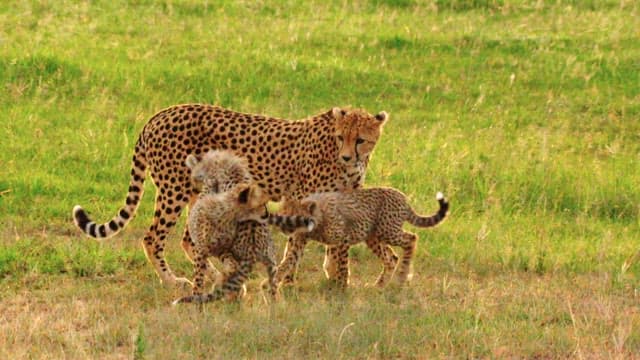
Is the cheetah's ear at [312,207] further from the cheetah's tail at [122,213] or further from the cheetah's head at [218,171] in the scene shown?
the cheetah's tail at [122,213]

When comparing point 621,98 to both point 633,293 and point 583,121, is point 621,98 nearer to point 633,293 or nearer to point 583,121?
point 583,121

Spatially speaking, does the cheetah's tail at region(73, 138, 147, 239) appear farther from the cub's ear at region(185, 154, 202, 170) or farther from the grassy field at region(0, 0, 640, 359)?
the cub's ear at region(185, 154, 202, 170)

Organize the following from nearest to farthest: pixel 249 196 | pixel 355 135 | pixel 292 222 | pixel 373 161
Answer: pixel 249 196 → pixel 292 222 → pixel 355 135 → pixel 373 161

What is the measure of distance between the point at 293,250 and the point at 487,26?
26.0ft

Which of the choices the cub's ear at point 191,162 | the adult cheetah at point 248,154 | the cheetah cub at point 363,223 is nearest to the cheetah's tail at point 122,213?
the adult cheetah at point 248,154

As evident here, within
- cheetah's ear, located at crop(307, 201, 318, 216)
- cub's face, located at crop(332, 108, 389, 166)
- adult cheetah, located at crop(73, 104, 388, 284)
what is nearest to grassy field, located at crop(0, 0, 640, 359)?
adult cheetah, located at crop(73, 104, 388, 284)

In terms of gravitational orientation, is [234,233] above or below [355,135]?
below

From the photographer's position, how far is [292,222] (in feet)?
23.8

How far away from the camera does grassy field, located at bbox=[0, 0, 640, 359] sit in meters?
6.66

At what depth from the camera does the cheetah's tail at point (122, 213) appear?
778cm

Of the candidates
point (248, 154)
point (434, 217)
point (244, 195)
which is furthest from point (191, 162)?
point (434, 217)

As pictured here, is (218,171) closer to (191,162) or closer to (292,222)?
(191,162)

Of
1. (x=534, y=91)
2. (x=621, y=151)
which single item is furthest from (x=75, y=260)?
(x=534, y=91)

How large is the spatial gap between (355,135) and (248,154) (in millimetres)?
759
